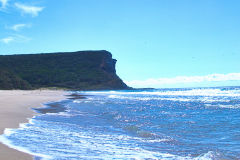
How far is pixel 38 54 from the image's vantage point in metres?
124

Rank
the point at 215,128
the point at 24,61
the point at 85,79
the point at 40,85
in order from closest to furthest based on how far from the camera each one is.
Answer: the point at 215,128
the point at 40,85
the point at 85,79
the point at 24,61

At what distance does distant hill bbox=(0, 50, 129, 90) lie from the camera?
337ft

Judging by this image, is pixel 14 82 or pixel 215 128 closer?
pixel 215 128

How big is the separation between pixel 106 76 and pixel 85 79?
31.9 feet

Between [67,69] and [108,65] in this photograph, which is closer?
[67,69]

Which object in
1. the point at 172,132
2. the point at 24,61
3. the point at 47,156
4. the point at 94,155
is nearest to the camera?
the point at 47,156

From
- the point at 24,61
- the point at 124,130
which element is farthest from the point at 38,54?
the point at 124,130

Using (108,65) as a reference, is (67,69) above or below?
below

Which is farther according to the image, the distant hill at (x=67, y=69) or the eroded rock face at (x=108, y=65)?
the eroded rock face at (x=108, y=65)

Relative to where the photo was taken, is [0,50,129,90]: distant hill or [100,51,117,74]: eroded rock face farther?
[100,51,117,74]: eroded rock face

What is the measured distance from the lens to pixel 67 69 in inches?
4619

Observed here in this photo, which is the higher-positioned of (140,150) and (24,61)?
(24,61)

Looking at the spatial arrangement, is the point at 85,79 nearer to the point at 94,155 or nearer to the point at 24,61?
the point at 24,61

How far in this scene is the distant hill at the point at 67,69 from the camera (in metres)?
103
